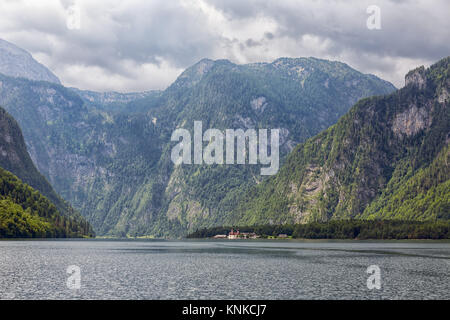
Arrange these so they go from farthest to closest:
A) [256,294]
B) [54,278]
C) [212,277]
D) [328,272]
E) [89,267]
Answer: [89,267] → [328,272] → [212,277] → [54,278] → [256,294]

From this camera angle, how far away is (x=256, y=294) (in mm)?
84750

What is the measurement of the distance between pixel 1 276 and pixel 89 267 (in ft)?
88.1

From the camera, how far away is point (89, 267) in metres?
126

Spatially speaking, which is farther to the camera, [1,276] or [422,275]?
[422,275]

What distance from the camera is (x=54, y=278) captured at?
331ft
